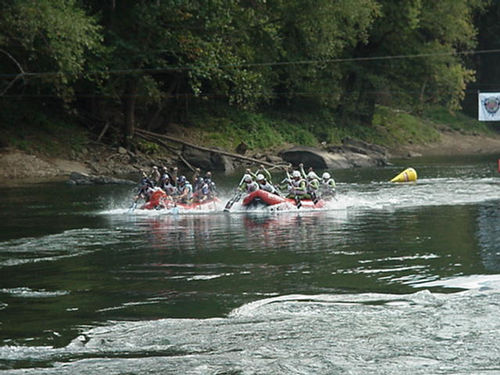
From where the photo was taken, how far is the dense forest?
5000 cm

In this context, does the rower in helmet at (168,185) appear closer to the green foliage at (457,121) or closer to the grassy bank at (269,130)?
the grassy bank at (269,130)

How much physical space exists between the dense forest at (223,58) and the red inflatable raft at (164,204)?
1045 cm

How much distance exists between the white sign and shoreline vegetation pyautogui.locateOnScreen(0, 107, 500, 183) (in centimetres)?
1277

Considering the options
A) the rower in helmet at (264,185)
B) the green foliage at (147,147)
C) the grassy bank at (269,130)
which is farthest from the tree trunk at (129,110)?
the rower in helmet at (264,185)

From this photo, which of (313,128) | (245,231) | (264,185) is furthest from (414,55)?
(245,231)

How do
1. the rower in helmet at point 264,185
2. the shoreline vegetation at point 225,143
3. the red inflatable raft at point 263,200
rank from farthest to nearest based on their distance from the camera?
the shoreline vegetation at point 225,143, the rower in helmet at point 264,185, the red inflatable raft at point 263,200

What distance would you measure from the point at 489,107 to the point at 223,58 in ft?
52.5

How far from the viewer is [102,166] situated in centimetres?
5603

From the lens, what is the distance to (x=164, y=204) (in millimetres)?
37719

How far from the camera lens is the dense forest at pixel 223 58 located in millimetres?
50000

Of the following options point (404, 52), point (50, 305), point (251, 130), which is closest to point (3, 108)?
point (251, 130)

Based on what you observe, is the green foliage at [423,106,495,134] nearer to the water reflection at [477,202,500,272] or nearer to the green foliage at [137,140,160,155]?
the green foliage at [137,140,160,155]

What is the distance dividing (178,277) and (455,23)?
5815cm

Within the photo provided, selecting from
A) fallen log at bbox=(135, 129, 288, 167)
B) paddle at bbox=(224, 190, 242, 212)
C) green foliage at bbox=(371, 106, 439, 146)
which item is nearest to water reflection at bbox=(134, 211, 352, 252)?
paddle at bbox=(224, 190, 242, 212)
